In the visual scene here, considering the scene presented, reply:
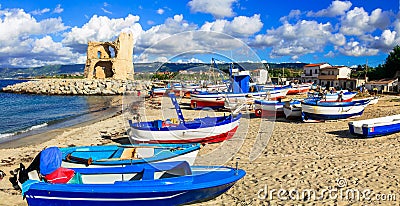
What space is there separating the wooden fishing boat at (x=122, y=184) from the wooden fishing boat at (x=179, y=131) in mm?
4215

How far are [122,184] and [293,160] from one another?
5.34 metres

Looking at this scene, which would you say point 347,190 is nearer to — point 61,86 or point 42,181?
point 42,181

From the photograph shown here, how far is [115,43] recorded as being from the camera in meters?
54.3

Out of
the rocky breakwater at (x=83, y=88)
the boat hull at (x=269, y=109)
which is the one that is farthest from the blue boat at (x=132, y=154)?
the rocky breakwater at (x=83, y=88)

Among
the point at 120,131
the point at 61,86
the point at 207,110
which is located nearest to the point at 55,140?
the point at 120,131

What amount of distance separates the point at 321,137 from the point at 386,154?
3015 millimetres

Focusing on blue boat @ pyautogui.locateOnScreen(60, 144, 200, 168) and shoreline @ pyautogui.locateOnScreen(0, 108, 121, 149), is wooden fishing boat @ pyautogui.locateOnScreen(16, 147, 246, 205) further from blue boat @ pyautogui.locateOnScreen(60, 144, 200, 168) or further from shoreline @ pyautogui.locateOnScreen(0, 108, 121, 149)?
shoreline @ pyautogui.locateOnScreen(0, 108, 121, 149)

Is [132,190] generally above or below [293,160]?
above

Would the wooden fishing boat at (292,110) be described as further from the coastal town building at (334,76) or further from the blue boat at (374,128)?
the coastal town building at (334,76)

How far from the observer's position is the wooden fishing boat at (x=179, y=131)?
35.7 feet

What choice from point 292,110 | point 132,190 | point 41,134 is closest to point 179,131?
point 132,190

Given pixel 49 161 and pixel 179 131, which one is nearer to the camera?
pixel 49 161

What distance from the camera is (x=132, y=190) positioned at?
5.43 metres

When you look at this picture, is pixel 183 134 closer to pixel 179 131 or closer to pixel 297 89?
pixel 179 131
